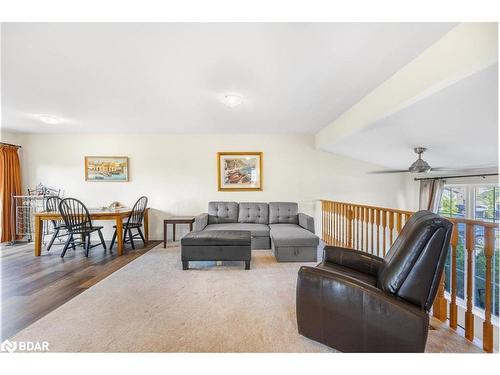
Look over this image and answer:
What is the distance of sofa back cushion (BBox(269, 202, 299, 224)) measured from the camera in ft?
13.8

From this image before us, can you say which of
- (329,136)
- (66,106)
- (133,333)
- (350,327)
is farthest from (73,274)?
(329,136)

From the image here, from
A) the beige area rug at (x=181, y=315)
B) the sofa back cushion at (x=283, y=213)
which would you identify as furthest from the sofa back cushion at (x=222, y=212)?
the beige area rug at (x=181, y=315)

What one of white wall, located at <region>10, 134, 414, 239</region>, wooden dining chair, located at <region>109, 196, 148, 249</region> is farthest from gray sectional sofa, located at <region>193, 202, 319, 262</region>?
wooden dining chair, located at <region>109, 196, 148, 249</region>

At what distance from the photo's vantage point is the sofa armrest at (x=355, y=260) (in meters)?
1.80

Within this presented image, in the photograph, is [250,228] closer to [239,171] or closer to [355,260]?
[239,171]

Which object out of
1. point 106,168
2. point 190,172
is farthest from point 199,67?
point 106,168

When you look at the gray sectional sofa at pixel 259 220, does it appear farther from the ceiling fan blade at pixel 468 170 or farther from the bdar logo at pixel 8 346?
the ceiling fan blade at pixel 468 170

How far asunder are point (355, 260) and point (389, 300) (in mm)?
708

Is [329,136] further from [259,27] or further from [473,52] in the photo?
[259,27]

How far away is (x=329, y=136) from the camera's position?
395cm

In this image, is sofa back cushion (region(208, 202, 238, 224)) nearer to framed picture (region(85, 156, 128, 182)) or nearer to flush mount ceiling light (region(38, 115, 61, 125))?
framed picture (region(85, 156, 128, 182))

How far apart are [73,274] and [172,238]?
190cm

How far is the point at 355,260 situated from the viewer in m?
1.86

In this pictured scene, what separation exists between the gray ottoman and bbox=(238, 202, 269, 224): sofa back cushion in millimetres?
1448
